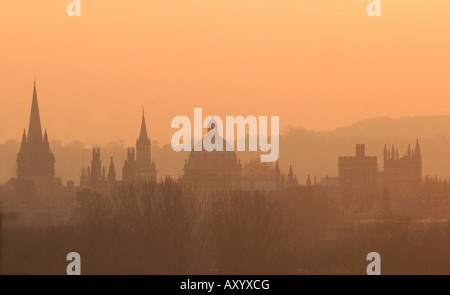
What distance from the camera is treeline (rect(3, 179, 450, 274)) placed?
53375 millimetres

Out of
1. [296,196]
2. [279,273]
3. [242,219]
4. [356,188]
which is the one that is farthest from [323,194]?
[279,273]

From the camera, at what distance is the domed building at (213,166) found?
13312 cm

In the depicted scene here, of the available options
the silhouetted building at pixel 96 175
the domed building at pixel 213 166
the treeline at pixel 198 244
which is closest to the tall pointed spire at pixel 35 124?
the silhouetted building at pixel 96 175

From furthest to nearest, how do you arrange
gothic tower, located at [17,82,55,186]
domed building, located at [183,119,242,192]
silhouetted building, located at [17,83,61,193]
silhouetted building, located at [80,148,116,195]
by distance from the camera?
domed building, located at [183,119,242,192]
silhouetted building, located at [80,148,116,195]
gothic tower, located at [17,82,55,186]
silhouetted building, located at [17,83,61,193]

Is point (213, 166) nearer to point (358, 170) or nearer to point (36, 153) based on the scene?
point (358, 170)

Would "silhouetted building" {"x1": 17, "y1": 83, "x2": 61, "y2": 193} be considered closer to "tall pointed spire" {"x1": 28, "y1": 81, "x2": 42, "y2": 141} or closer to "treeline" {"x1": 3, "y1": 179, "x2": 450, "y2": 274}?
"tall pointed spire" {"x1": 28, "y1": 81, "x2": 42, "y2": 141}

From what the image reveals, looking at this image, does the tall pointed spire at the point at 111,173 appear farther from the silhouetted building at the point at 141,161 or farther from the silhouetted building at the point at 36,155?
the silhouetted building at the point at 36,155

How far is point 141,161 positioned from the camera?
154m

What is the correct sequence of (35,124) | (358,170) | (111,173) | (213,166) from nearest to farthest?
(35,124)
(111,173)
(213,166)
(358,170)

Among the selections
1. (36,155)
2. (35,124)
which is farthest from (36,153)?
(35,124)

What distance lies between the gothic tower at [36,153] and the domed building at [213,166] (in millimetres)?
11366

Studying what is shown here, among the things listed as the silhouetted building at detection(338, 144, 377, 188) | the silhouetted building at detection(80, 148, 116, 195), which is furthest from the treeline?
the silhouetted building at detection(338, 144, 377, 188)

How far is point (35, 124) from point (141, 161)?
24395mm
